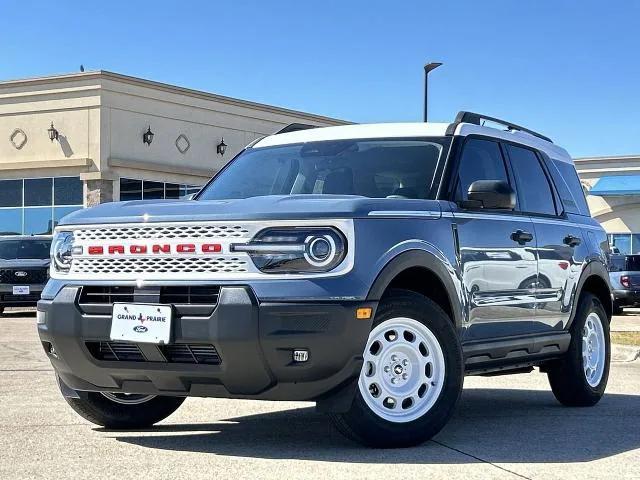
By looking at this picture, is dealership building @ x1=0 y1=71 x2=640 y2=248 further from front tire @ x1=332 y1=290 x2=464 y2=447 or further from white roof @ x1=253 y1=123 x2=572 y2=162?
front tire @ x1=332 y1=290 x2=464 y2=447

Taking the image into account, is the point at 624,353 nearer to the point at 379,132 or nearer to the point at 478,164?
the point at 478,164

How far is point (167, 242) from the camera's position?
19.5 ft

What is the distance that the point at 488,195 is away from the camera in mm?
6836

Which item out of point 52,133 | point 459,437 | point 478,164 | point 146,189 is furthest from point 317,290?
point 146,189

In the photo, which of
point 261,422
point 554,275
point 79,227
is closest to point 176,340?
point 79,227

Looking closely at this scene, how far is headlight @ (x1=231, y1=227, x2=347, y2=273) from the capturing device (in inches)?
226

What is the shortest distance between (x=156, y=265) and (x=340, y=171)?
66.8 inches

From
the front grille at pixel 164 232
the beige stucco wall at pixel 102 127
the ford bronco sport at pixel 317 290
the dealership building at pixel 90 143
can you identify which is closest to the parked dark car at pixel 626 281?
the dealership building at pixel 90 143

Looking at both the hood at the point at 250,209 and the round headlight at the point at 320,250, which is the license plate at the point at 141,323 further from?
the round headlight at the point at 320,250

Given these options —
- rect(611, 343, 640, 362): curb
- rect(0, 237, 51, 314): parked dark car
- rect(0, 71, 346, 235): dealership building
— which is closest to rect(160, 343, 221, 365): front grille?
rect(611, 343, 640, 362): curb

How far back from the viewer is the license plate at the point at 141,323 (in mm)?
5746

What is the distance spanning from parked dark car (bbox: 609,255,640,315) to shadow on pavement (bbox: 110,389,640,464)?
61.0 ft

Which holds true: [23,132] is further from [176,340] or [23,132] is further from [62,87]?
[176,340]

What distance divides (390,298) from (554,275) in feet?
7.76
